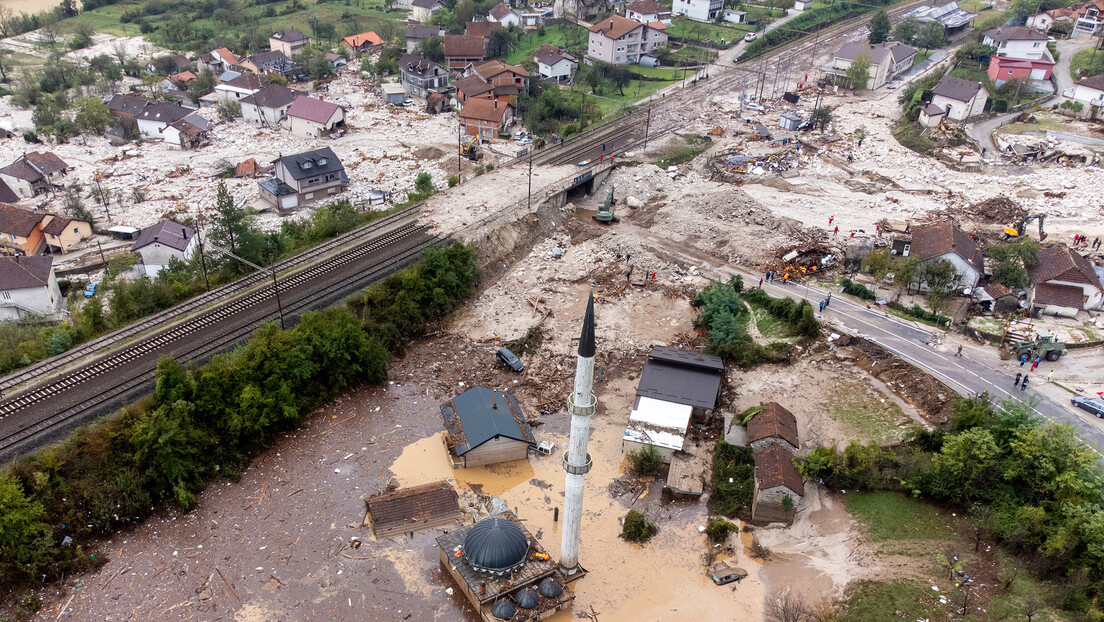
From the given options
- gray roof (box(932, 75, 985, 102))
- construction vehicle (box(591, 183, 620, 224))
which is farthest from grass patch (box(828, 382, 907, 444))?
gray roof (box(932, 75, 985, 102))

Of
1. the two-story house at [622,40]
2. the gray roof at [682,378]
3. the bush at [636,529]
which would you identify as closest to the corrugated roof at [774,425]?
the gray roof at [682,378]

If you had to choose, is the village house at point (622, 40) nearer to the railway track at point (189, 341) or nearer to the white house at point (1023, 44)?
the white house at point (1023, 44)

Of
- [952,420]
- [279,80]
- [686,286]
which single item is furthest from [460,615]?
[279,80]

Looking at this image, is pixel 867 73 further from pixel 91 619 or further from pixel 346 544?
pixel 91 619

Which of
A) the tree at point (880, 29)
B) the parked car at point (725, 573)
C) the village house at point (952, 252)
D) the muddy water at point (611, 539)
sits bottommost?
the muddy water at point (611, 539)

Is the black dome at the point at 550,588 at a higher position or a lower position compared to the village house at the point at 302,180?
lower

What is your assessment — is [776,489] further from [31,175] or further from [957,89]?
[31,175]
